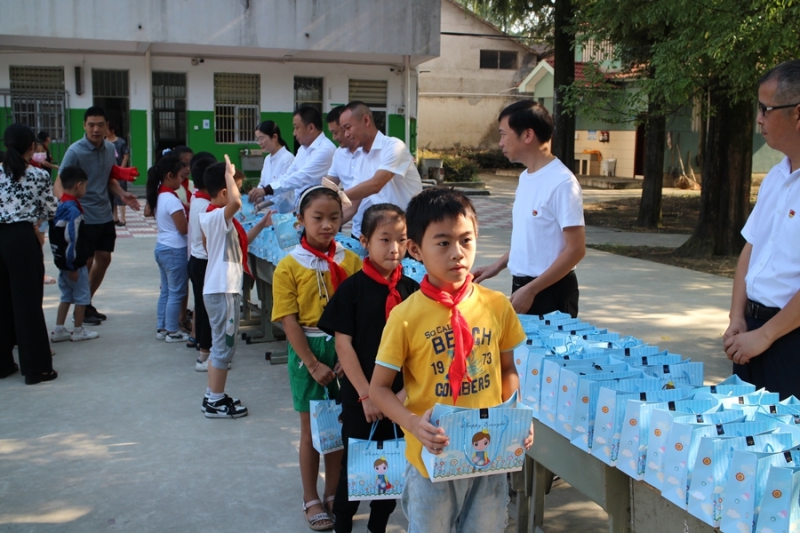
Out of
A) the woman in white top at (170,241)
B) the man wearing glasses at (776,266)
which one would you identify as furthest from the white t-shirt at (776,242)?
the woman in white top at (170,241)

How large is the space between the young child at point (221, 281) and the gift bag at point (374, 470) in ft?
7.13

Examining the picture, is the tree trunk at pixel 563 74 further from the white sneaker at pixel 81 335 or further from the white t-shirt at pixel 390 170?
the white sneaker at pixel 81 335

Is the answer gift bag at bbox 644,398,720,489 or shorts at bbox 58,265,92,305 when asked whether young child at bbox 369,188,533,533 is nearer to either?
gift bag at bbox 644,398,720,489

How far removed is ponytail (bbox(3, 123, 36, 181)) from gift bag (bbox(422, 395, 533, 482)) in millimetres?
4502

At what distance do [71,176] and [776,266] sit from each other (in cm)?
557

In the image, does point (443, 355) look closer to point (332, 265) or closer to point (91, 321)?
point (332, 265)

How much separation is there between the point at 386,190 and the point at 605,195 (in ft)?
62.6

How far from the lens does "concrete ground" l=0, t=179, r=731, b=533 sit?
3.94 m

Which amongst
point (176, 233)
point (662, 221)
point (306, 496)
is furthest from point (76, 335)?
point (662, 221)

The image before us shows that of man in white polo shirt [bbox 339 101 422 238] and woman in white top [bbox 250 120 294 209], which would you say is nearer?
man in white polo shirt [bbox 339 101 422 238]

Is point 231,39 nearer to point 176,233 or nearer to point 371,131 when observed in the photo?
point 176,233

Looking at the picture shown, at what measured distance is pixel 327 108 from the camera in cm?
2394

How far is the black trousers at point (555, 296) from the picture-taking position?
13.8ft

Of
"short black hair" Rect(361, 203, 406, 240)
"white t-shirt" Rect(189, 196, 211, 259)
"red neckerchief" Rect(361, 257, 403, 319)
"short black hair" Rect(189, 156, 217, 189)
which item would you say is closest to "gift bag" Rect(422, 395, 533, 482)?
"red neckerchief" Rect(361, 257, 403, 319)
